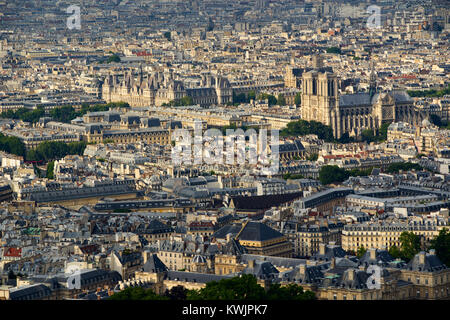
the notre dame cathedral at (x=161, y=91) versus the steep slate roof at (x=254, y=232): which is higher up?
the steep slate roof at (x=254, y=232)

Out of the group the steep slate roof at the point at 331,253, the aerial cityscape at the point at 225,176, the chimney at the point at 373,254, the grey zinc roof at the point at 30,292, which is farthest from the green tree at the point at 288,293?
the grey zinc roof at the point at 30,292

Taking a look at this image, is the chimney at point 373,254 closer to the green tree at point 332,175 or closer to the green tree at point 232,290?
the green tree at point 232,290

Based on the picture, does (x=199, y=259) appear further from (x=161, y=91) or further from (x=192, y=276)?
(x=161, y=91)

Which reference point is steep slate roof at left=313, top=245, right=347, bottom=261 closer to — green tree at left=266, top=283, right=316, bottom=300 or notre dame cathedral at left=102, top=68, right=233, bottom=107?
green tree at left=266, top=283, right=316, bottom=300

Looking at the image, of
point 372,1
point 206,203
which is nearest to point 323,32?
point 372,1

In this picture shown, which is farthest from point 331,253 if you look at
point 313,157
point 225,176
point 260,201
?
point 313,157
